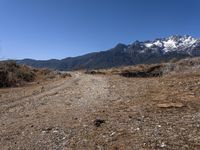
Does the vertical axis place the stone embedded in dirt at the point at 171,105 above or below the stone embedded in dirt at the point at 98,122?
above

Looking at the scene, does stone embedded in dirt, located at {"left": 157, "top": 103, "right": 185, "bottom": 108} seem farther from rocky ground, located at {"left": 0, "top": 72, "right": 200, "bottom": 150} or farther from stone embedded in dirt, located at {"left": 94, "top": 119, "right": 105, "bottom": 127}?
stone embedded in dirt, located at {"left": 94, "top": 119, "right": 105, "bottom": 127}

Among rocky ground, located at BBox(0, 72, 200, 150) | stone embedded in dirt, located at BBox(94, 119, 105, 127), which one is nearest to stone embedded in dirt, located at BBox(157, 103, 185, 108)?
rocky ground, located at BBox(0, 72, 200, 150)

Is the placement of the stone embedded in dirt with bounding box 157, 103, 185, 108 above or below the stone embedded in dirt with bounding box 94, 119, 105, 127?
above

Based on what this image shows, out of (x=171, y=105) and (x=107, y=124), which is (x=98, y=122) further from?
(x=171, y=105)

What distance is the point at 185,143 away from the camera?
11.9 metres

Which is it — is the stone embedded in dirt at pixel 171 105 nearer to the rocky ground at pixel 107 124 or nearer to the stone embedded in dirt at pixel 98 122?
the rocky ground at pixel 107 124

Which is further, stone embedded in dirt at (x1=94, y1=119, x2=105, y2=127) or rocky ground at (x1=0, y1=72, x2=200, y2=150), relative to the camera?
stone embedded in dirt at (x1=94, y1=119, x2=105, y2=127)

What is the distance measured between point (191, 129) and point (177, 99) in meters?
6.77

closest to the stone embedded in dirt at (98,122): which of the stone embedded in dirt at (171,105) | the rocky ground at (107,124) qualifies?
the rocky ground at (107,124)

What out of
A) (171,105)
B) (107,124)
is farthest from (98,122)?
(171,105)

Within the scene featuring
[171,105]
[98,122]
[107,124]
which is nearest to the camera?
[107,124]

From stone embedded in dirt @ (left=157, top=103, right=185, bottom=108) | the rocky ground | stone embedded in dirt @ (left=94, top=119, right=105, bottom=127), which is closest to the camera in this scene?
the rocky ground

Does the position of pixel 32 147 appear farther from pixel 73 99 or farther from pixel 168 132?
pixel 73 99

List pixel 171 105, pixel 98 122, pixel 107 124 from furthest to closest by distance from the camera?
pixel 171 105
pixel 98 122
pixel 107 124
